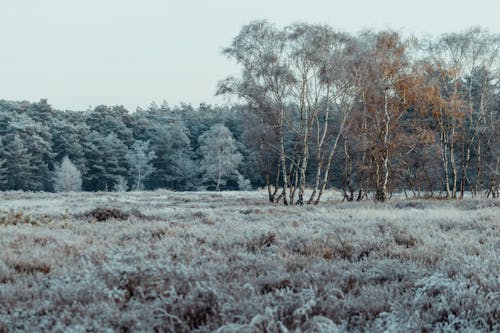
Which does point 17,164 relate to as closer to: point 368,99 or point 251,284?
point 368,99

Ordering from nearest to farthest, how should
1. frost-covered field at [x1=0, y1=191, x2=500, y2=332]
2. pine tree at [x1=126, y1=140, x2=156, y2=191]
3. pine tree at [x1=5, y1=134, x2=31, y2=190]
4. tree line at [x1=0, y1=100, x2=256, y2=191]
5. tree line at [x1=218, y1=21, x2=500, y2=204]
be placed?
frost-covered field at [x1=0, y1=191, x2=500, y2=332] → tree line at [x1=218, y1=21, x2=500, y2=204] → pine tree at [x1=5, y1=134, x2=31, y2=190] → tree line at [x1=0, y1=100, x2=256, y2=191] → pine tree at [x1=126, y1=140, x2=156, y2=191]

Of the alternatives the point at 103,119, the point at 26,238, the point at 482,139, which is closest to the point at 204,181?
the point at 103,119

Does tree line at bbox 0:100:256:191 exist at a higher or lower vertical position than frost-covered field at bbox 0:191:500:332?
higher

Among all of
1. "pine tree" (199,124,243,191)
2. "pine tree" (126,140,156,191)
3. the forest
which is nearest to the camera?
the forest

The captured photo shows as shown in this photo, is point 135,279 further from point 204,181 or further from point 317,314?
point 204,181

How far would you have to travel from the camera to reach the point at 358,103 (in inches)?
1101

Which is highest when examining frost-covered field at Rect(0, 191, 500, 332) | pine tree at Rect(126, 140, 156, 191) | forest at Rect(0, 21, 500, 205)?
forest at Rect(0, 21, 500, 205)

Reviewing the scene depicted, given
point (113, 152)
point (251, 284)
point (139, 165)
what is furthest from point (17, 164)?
point (251, 284)

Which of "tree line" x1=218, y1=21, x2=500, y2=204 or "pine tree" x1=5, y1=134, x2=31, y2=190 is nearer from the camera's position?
"tree line" x1=218, y1=21, x2=500, y2=204

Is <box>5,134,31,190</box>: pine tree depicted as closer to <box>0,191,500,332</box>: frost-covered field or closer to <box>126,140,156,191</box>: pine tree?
<box>126,140,156,191</box>: pine tree

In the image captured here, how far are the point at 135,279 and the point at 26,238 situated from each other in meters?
4.21

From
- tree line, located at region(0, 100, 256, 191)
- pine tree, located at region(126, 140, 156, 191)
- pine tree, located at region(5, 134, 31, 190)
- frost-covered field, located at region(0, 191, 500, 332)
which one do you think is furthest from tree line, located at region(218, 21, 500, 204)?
pine tree, located at region(5, 134, 31, 190)

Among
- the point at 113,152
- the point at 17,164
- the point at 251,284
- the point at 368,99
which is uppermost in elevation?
the point at 368,99

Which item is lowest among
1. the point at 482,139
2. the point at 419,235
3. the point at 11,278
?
the point at 11,278
